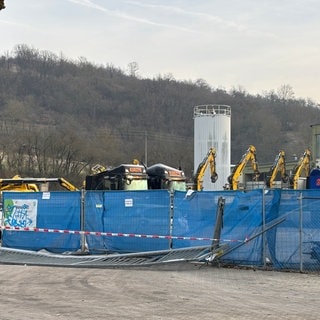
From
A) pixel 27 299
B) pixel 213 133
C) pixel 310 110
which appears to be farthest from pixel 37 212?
pixel 310 110

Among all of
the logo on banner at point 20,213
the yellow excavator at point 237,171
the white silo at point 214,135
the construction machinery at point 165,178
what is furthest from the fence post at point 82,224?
the white silo at point 214,135

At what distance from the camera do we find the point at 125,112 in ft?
449

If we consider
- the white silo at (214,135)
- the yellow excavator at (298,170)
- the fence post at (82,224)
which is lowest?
the fence post at (82,224)

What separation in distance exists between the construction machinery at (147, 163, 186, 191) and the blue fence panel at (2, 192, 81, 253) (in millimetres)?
9691

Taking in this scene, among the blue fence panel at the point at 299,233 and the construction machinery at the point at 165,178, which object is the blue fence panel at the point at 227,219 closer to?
the blue fence panel at the point at 299,233

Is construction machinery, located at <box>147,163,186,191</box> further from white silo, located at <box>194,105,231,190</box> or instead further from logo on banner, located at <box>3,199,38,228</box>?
white silo, located at <box>194,105,231,190</box>

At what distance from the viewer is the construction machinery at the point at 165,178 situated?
1077 inches

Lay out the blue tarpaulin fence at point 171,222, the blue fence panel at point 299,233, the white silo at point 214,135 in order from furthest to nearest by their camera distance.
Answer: the white silo at point 214,135, the blue tarpaulin fence at point 171,222, the blue fence panel at point 299,233

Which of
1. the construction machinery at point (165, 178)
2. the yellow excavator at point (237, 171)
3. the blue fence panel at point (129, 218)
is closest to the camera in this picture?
the blue fence panel at point (129, 218)

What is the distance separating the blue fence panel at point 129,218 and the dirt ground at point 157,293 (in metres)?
1.65

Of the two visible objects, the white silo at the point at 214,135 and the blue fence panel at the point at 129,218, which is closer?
the blue fence panel at the point at 129,218

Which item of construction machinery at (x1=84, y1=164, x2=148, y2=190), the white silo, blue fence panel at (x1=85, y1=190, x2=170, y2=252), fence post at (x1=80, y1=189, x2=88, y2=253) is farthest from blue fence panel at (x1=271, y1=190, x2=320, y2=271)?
the white silo

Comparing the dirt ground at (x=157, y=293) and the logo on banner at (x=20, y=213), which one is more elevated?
the logo on banner at (x=20, y=213)

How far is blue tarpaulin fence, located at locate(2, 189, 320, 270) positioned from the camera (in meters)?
14.4
